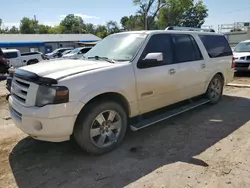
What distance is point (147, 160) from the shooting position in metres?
3.41

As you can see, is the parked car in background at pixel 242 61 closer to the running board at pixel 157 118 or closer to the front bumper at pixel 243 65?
the front bumper at pixel 243 65

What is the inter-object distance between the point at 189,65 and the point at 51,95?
296 cm

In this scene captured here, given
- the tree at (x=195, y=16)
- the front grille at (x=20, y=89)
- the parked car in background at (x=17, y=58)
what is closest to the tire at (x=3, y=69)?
the parked car in background at (x=17, y=58)

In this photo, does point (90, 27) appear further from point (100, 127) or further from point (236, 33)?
point (100, 127)

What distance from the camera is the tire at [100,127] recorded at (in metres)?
3.33

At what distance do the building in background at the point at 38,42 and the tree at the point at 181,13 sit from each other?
69.7 feet

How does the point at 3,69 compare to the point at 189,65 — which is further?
the point at 3,69

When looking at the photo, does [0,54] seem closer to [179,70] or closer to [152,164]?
[179,70]

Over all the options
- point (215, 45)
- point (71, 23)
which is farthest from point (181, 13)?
point (215, 45)

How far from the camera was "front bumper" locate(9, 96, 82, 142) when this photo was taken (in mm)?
3035

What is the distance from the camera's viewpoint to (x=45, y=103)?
10.0 feet

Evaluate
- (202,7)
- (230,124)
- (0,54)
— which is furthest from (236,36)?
(230,124)

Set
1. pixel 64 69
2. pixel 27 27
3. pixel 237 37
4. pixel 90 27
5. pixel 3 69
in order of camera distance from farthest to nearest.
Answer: pixel 90 27, pixel 27 27, pixel 237 37, pixel 3 69, pixel 64 69

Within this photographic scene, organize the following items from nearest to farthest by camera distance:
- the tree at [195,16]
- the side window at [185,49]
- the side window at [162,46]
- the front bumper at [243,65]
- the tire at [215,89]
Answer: the side window at [162,46] → the side window at [185,49] → the tire at [215,89] → the front bumper at [243,65] → the tree at [195,16]
